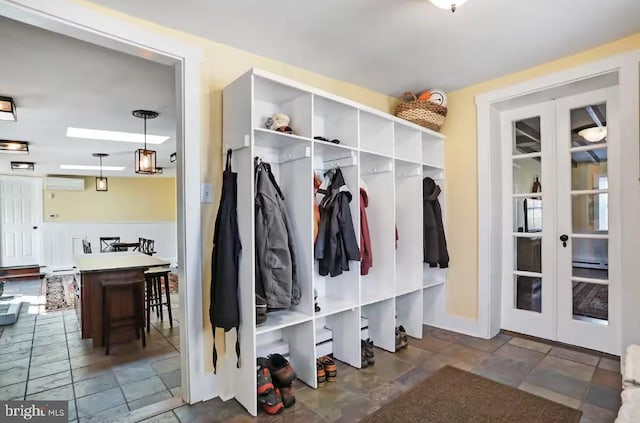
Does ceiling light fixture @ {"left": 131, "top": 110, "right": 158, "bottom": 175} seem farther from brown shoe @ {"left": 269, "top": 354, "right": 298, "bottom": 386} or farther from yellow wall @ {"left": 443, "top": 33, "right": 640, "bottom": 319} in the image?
yellow wall @ {"left": 443, "top": 33, "right": 640, "bottom": 319}

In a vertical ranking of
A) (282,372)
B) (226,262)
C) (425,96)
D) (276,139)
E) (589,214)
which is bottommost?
(282,372)

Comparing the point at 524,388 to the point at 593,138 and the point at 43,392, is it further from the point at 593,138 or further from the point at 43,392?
the point at 43,392

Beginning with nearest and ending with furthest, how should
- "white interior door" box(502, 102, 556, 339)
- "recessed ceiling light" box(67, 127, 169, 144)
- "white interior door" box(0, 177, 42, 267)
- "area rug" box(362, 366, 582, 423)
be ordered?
"area rug" box(362, 366, 582, 423)
"white interior door" box(502, 102, 556, 339)
"recessed ceiling light" box(67, 127, 169, 144)
"white interior door" box(0, 177, 42, 267)

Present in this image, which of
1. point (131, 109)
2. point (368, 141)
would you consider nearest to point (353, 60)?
point (368, 141)

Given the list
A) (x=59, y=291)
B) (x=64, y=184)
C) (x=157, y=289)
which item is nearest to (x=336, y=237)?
(x=157, y=289)

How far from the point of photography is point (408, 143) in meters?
3.24

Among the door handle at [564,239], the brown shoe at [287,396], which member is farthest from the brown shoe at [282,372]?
the door handle at [564,239]

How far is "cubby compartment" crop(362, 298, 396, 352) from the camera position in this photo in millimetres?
2891

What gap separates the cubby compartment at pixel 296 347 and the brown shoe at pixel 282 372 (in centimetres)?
16

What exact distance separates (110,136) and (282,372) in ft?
14.0

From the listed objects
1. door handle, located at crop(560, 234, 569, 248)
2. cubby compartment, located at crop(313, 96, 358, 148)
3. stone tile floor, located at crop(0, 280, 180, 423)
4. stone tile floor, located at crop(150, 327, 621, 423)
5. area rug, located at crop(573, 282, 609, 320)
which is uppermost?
cubby compartment, located at crop(313, 96, 358, 148)

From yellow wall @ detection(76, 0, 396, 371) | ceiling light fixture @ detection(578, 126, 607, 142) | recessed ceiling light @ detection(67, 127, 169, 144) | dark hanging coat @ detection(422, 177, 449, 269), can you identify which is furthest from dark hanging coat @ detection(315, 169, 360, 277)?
recessed ceiling light @ detection(67, 127, 169, 144)

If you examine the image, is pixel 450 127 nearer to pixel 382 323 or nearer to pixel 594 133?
pixel 594 133

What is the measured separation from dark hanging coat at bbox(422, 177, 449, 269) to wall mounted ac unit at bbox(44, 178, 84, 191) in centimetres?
823
